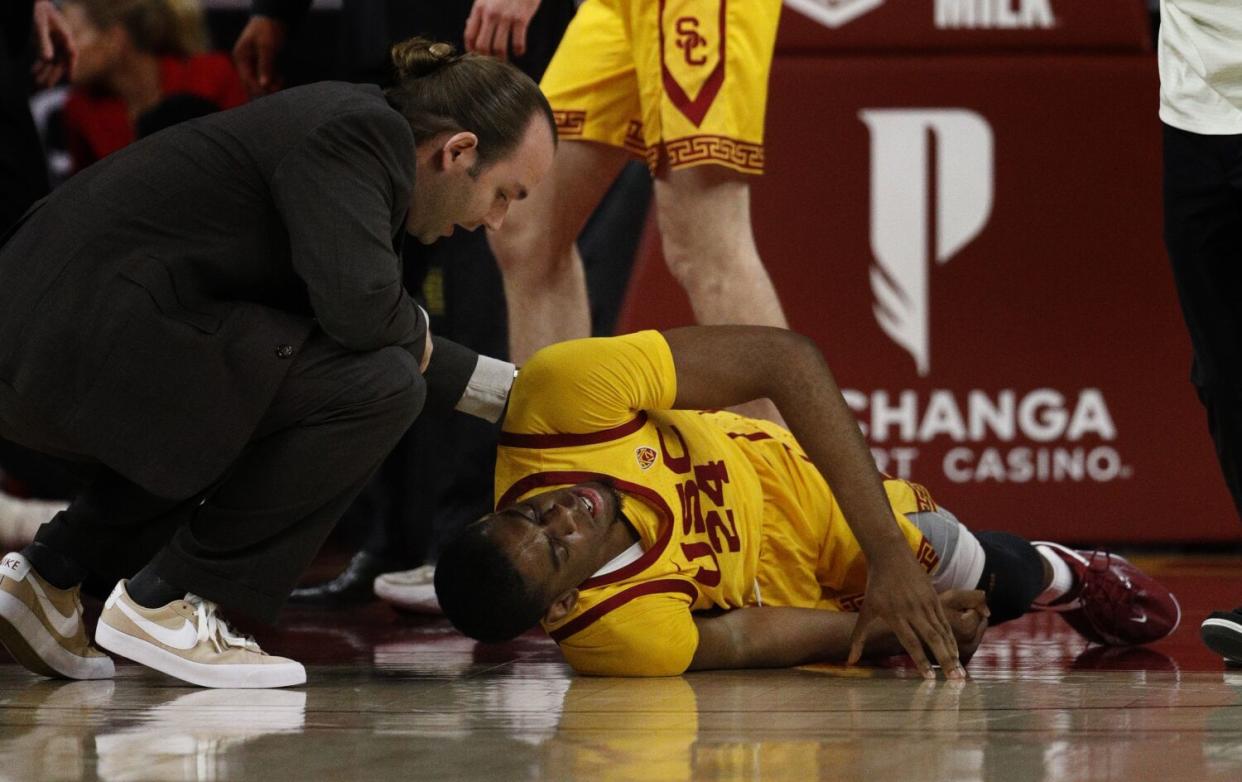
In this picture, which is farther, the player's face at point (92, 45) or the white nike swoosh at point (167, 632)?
the player's face at point (92, 45)

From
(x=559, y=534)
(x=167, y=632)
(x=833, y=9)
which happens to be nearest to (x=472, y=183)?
(x=559, y=534)

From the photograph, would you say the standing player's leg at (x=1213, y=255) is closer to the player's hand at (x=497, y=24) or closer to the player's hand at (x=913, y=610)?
the player's hand at (x=913, y=610)

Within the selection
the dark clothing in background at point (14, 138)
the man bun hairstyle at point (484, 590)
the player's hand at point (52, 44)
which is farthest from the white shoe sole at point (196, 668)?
the player's hand at point (52, 44)

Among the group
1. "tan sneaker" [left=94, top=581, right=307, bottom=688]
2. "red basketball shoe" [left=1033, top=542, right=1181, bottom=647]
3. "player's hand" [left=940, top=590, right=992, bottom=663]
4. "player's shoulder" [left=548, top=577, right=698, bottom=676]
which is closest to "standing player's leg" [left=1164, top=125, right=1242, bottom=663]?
"red basketball shoe" [left=1033, top=542, right=1181, bottom=647]

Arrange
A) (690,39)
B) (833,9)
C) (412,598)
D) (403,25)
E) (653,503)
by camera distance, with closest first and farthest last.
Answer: (653,503) → (690,39) → (412,598) → (403,25) → (833,9)

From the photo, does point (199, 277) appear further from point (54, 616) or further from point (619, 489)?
point (619, 489)

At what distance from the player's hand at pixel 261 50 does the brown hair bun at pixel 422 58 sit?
48.2 inches

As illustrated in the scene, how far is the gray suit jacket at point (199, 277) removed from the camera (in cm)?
232

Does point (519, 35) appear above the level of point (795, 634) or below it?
above

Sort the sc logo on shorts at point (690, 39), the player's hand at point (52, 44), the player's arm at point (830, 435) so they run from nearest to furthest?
the player's arm at point (830, 435)
the sc logo on shorts at point (690, 39)
the player's hand at point (52, 44)

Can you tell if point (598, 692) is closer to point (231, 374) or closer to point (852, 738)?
point (852, 738)

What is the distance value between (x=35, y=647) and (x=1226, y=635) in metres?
1.69

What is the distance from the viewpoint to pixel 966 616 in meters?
2.63

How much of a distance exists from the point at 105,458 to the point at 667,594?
78 centimetres
